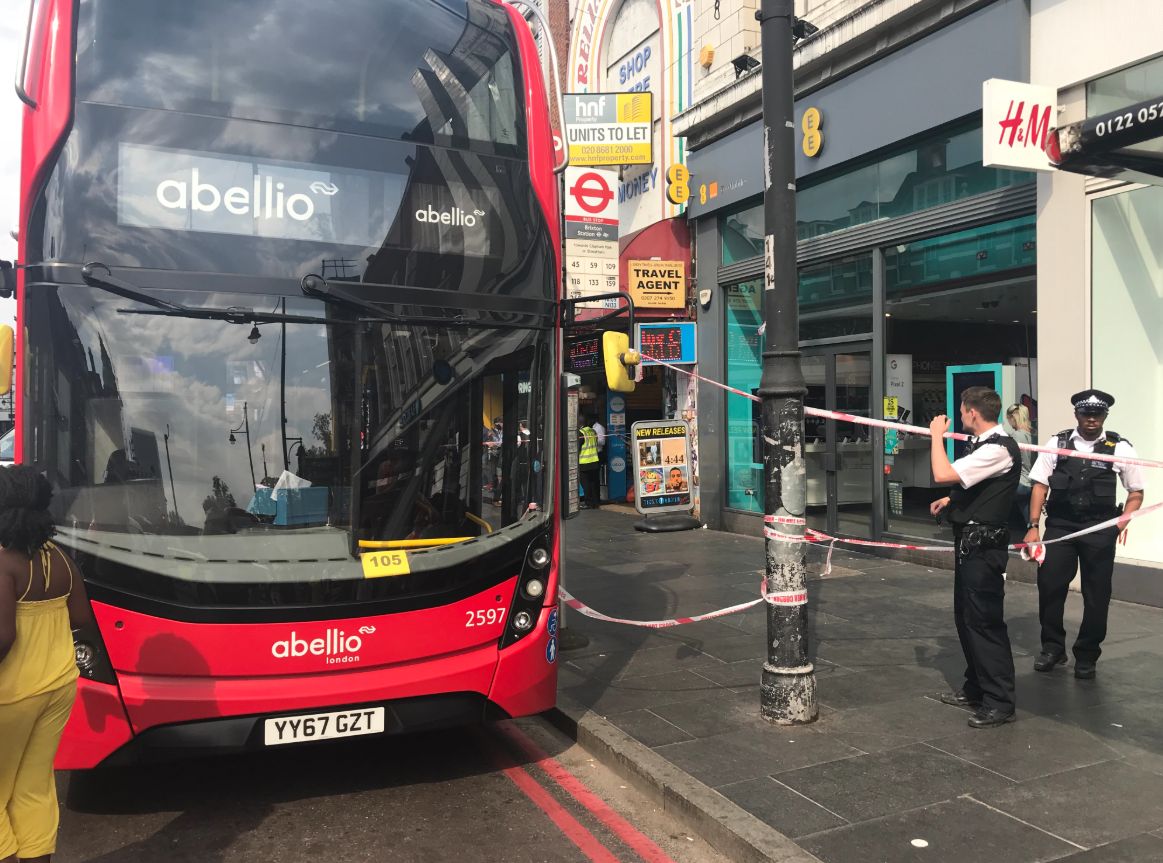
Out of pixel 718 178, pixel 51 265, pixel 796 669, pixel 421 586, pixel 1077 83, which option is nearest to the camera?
pixel 51 265

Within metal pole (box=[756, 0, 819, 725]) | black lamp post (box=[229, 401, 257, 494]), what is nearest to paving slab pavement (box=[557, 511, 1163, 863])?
metal pole (box=[756, 0, 819, 725])

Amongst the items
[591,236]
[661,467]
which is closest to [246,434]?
[591,236]

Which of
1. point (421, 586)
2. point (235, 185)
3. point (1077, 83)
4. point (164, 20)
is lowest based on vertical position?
point (421, 586)

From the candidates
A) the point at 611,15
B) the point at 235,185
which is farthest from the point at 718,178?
the point at 235,185

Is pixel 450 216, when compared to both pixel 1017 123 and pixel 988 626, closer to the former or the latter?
pixel 988 626

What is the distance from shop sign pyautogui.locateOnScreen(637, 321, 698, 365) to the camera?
14492mm

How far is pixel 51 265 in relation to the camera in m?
4.12

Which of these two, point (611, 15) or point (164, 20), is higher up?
point (611, 15)

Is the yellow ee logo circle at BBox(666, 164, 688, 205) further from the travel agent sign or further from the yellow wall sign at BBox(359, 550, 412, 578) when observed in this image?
the yellow wall sign at BBox(359, 550, 412, 578)

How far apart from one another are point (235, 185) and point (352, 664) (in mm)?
2320

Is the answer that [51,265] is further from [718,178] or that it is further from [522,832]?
[718,178]

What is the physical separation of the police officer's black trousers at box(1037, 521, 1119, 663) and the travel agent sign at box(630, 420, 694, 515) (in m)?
7.22

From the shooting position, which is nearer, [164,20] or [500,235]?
[164,20]

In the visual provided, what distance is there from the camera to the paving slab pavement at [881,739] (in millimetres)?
3857
